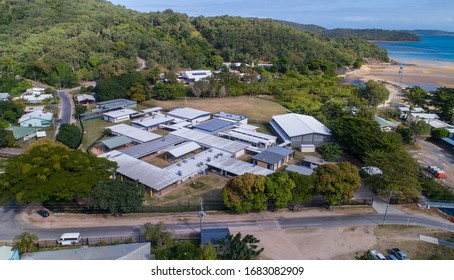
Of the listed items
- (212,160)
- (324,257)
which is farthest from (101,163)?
(324,257)

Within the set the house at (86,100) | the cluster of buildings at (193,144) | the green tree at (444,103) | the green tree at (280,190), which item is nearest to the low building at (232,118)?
the cluster of buildings at (193,144)

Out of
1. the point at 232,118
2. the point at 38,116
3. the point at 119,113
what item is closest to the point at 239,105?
the point at 232,118

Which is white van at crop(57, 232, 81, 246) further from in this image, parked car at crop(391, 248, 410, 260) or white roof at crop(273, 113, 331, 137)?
white roof at crop(273, 113, 331, 137)

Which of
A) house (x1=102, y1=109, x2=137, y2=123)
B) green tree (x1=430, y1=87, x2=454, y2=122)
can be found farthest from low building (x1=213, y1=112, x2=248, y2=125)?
green tree (x1=430, y1=87, x2=454, y2=122)

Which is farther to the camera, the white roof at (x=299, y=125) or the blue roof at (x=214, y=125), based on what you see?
the blue roof at (x=214, y=125)

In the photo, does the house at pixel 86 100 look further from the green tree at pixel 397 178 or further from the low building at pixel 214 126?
the green tree at pixel 397 178

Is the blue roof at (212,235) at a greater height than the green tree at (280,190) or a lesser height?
lesser

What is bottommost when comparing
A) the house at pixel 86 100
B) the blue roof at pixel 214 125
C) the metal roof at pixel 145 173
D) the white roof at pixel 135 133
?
the metal roof at pixel 145 173
